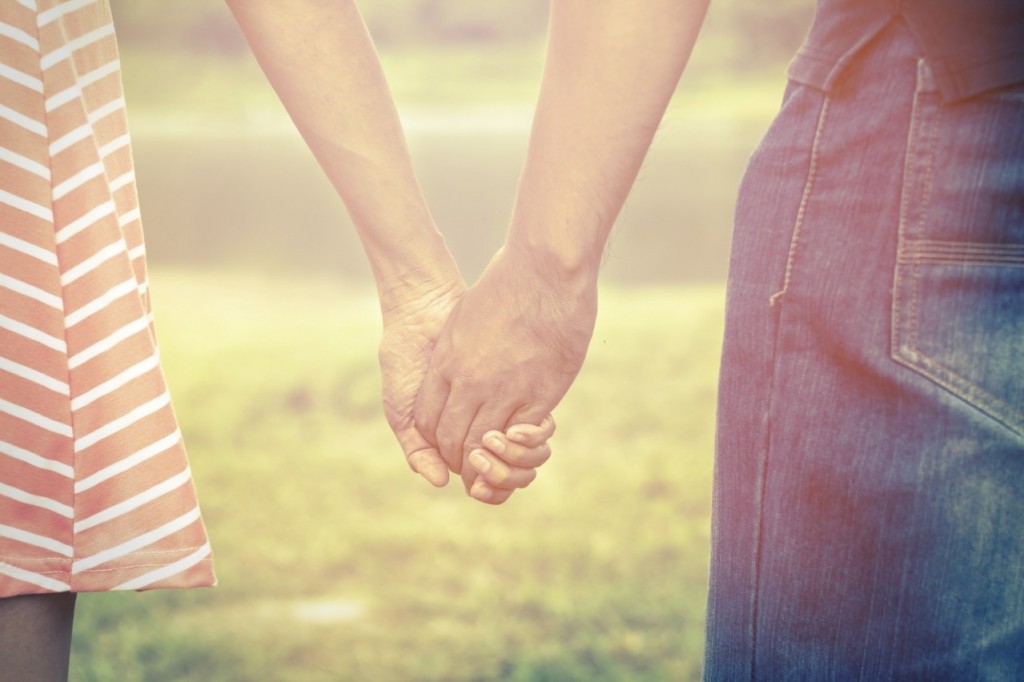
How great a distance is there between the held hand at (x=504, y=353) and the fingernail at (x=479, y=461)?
0.05ft

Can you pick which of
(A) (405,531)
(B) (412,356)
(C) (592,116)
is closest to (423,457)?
(B) (412,356)

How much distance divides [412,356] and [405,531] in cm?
215

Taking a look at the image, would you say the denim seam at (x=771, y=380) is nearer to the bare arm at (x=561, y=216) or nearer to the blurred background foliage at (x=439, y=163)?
the bare arm at (x=561, y=216)

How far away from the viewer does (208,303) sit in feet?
16.9

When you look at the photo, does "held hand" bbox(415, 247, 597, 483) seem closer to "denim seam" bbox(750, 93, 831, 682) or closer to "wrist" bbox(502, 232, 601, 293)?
"wrist" bbox(502, 232, 601, 293)

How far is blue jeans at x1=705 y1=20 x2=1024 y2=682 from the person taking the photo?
0.65 meters

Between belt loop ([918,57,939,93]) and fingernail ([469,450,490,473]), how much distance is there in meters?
0.71

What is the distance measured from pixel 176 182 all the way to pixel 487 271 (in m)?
4.39

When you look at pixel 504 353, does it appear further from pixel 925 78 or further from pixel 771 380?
pixel 925 78

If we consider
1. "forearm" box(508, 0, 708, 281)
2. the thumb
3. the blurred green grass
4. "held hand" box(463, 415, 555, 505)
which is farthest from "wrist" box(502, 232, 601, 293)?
the blurred green grass

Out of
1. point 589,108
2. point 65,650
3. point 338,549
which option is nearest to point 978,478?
point 589,108

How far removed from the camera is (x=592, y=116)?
3.22ft

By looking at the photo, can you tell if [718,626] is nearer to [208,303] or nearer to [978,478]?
[978,478]

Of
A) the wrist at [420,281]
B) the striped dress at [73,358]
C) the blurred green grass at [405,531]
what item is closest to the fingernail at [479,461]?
the wrist at [420,281]
